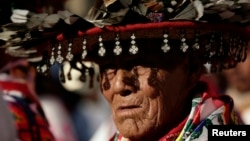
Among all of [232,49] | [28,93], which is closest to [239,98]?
[28,93]

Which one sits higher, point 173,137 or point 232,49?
point 232,49

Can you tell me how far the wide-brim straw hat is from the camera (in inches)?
144

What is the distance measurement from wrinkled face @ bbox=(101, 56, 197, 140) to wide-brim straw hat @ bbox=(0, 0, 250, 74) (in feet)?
0.28

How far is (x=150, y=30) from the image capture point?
3.69 meters

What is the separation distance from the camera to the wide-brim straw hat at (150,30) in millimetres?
3660

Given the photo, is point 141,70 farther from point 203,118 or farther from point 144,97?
point 203,118

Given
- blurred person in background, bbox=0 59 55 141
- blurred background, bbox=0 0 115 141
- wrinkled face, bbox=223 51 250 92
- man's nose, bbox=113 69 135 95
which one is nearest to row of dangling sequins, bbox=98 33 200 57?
man's nose, bbox=113 69 135 95

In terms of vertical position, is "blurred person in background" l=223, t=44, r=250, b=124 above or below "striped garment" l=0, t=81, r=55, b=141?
below

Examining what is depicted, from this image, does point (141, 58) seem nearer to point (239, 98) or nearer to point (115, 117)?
point (115, 117)

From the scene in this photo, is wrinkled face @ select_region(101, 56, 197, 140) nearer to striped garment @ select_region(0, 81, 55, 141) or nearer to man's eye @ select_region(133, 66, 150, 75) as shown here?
man's eye @ select_region(133, 66, 150, 75)

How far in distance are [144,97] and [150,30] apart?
11.0 inches

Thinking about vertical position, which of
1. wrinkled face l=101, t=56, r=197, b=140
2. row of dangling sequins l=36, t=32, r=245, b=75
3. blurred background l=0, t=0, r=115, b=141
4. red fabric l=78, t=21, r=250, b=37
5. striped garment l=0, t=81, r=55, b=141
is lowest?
blurred background l=0, t=0, r=115, b=141

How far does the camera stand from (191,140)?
3764mm

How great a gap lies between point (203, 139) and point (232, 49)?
407mm
